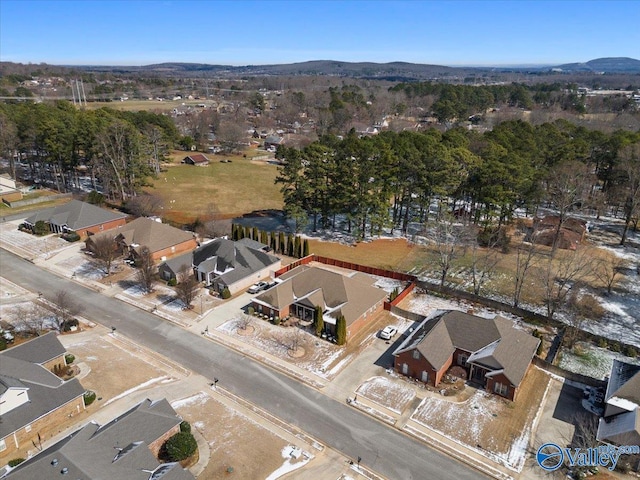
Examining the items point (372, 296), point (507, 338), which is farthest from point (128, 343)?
point (507, 338)

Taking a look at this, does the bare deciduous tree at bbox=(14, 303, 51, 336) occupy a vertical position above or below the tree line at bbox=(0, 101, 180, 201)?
below

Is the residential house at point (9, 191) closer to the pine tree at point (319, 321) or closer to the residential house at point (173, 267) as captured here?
the residential house at point (173, 267)

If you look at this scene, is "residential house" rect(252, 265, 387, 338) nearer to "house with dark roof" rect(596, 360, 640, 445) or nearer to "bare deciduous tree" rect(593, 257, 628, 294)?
"house with dark roof" rect(596, 360, 640, 445)

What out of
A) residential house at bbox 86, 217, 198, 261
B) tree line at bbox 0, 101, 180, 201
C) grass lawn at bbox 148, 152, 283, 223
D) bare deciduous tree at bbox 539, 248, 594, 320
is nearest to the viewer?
bare deciduous tree at bbox 539, 248, 594, 320

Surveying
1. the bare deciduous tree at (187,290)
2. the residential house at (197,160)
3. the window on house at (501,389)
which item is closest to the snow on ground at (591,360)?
the window on house at (501,389)

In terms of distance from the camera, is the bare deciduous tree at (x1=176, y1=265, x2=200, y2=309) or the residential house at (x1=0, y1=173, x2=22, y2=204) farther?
the residential house at (x1=0, y1=173, x2=22, y2=204)

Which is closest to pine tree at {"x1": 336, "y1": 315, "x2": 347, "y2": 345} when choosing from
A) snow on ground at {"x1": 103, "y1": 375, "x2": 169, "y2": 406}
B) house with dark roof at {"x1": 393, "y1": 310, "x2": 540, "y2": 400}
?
house with dark roof at {"x1": 393, "y1": 310, "x2": 540, "y2": 400}

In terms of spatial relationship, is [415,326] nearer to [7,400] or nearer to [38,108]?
[7,400]
